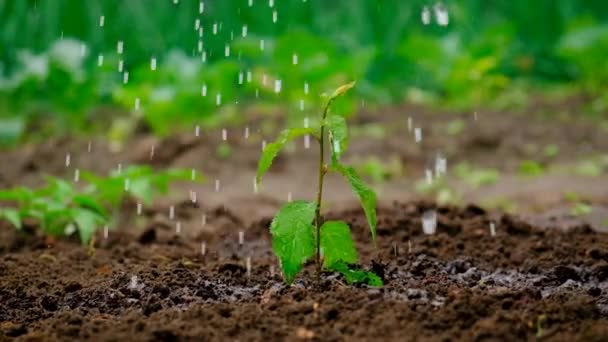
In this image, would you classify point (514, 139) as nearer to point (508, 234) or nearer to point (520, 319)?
point (508, 234)

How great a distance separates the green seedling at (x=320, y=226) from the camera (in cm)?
218

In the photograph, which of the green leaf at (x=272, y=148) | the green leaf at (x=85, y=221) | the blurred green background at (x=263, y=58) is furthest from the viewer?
the blurred green background at (x=263, y=58)

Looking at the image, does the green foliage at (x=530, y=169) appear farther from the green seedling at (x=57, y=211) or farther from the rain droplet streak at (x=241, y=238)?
the green seedling at (x=57, y=211)

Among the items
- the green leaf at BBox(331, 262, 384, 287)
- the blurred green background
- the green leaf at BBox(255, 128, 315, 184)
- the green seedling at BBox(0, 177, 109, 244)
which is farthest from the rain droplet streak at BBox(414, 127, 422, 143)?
the green leaf at BBox(255, 128, 315, 184)

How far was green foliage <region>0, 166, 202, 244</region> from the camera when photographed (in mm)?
3344

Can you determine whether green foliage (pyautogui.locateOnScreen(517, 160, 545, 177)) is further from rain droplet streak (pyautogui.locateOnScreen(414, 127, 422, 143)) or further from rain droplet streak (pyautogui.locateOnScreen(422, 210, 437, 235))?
rain droplet streak (pyautogui.locateOnScreen(422, 210, 437, 235))

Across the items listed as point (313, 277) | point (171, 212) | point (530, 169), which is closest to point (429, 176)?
point (530, 169)

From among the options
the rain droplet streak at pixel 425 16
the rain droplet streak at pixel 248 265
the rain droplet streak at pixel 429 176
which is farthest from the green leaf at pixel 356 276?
the rain droplet streak at pixel 425 16

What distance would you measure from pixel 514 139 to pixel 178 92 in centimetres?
248

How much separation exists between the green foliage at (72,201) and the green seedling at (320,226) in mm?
1260

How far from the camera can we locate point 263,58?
784 centimetres

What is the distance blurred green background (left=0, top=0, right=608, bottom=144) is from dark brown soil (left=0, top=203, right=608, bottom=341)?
2.81m

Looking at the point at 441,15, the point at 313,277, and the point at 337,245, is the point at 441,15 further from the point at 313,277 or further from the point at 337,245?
the point at 337,245

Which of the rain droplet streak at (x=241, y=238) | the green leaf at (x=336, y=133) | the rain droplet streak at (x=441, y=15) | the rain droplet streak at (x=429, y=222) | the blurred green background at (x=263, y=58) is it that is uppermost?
the rain droplet streak at (x=441, y=15)
